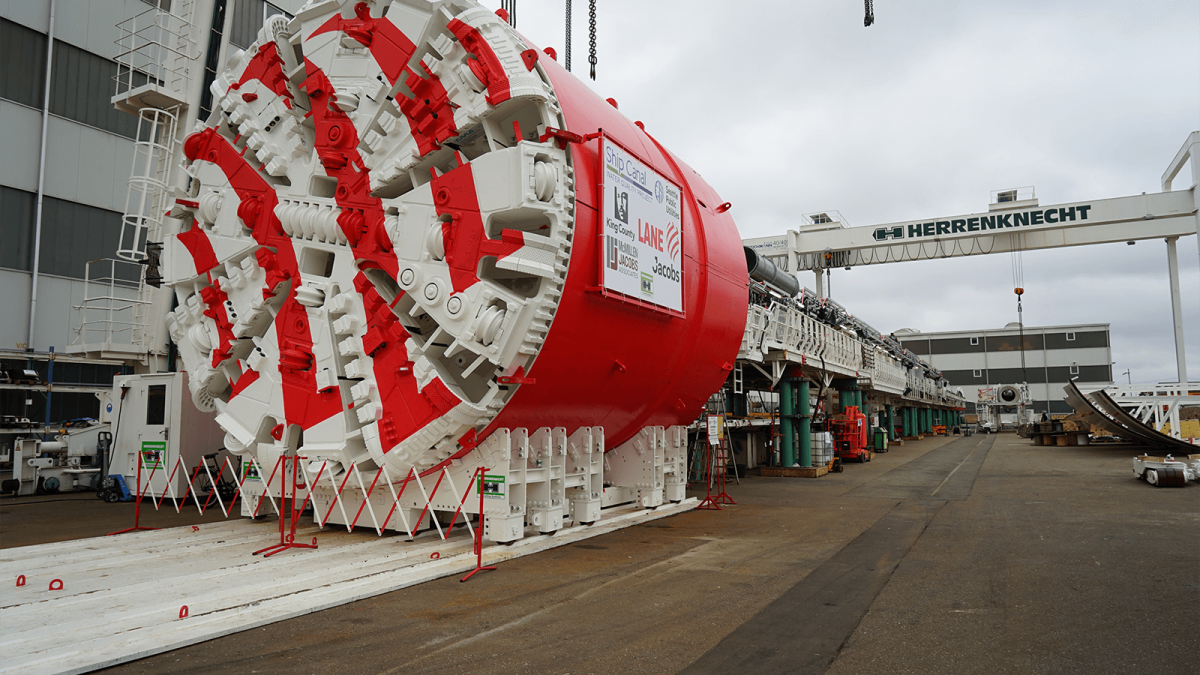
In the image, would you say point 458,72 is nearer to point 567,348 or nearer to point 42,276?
point 567,348

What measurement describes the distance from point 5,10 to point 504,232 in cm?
1898

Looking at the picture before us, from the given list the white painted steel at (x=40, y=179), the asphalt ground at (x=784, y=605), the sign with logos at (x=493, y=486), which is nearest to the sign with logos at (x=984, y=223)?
the asphalt ground at (x=784, y=605)

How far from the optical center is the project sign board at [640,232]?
A: 10.2 m

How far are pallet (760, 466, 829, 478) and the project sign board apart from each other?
494 inches

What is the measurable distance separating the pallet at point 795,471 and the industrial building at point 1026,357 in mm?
54860

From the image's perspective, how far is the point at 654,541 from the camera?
10727 mm

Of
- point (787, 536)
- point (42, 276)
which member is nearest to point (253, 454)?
point (787, 536)

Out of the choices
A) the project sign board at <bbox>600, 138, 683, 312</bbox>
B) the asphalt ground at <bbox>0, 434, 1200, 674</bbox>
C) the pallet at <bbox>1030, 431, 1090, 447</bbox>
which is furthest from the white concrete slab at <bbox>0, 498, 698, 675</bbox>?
the pallet at <bbox>1030, 431, 1090, 447</bbox>

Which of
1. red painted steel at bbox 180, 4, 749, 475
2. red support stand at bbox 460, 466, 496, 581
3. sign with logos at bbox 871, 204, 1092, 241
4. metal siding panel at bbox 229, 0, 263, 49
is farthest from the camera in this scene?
sign with logos at bbox 871, 204, 1092, 241

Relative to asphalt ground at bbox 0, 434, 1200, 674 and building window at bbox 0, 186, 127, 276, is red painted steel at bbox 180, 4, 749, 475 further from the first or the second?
building window at bbox 0, 186, 127, 276

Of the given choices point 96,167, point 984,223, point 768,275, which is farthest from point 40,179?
point 984,223

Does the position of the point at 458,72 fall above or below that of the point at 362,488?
above

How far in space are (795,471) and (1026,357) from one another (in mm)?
64819

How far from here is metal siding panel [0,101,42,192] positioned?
19.0 metres
